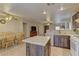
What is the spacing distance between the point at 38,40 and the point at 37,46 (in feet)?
0.57

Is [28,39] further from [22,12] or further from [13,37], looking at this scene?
[22,12]

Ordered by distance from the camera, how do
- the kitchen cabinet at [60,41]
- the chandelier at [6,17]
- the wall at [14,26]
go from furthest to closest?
1. the kitchen cabinet at [60,41]
2. the wall at [14,26]
3. the chandelier at [6,17]

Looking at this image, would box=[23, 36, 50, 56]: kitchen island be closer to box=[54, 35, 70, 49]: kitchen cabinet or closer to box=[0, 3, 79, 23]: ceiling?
box=[0, 3, 79, 23]: ceiling

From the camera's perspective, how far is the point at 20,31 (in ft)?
7.57

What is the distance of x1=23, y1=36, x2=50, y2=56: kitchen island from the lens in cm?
215

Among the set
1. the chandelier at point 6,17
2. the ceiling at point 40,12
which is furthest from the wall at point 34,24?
the chandelier at point 6,17

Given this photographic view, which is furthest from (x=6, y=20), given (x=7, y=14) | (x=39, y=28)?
(x=39, y=28)

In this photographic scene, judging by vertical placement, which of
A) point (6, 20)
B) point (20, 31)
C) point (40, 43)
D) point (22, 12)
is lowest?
point (40, 43)

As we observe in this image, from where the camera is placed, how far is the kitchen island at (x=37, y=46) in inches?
84.5

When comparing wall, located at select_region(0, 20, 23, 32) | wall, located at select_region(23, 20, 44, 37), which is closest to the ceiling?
wall, located at select_region(23, 20, 44, 37)

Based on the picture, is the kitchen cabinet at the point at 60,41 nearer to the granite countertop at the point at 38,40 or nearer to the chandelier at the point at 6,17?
the granite countertop at the point at 38,40

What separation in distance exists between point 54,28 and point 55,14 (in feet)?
1.13

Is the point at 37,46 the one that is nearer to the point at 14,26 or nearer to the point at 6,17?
the point at 14,26

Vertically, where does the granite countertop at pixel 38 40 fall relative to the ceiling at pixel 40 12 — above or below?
below
